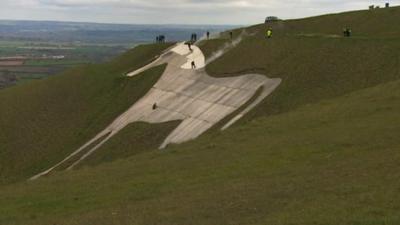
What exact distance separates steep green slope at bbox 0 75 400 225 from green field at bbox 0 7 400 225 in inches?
2.4

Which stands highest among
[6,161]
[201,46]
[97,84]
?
[201,46]

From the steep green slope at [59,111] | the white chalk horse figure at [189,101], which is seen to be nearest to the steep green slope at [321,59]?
the white chalk horse figure at [189,101]

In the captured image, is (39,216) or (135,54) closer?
Result: (39,216)

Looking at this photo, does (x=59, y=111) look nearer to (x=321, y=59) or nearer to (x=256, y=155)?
(x=321, y=59)

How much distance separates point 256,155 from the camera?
83.7ft

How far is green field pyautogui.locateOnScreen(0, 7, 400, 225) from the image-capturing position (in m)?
16.9

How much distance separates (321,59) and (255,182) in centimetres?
3415

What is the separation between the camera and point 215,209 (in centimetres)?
1716

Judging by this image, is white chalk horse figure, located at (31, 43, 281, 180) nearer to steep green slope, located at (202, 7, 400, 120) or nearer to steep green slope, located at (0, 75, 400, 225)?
steep green slope, located at (202, 7, 400, 120)

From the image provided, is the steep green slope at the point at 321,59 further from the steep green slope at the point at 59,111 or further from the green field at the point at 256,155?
the steep green slope at the point at 59,111

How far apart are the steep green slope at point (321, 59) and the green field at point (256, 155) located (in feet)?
0.63

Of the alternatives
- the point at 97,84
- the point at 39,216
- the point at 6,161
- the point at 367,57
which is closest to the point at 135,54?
the point at 97,84

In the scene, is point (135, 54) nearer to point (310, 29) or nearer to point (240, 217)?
point (310, 29)

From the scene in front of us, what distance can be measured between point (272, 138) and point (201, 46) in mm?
48727
